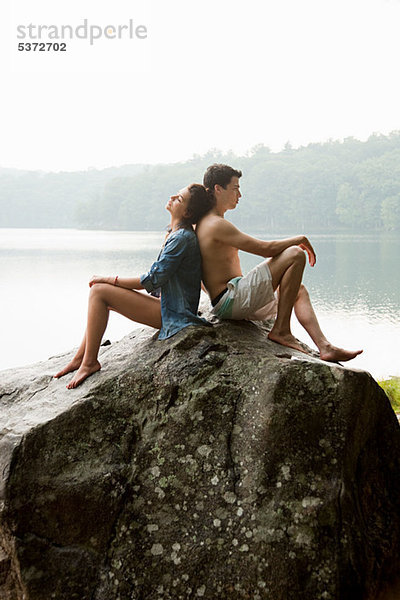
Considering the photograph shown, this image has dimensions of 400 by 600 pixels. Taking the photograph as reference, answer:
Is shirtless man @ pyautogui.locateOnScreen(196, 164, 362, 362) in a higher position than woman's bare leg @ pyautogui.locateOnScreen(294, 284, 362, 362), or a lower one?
higher

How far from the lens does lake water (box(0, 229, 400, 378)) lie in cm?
1630

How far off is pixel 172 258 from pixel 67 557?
185 centimetres

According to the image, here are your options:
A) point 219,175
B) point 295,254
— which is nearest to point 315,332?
point 295,254

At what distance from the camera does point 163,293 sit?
3.91 m

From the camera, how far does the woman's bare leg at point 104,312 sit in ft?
12.5

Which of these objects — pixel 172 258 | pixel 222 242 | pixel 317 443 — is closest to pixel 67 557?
pixel 317 443

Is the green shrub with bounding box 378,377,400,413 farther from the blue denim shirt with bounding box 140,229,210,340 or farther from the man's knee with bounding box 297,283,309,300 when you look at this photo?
the blue denim shirt with bounding box 140,229,210,340

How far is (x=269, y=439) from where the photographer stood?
3250 mm

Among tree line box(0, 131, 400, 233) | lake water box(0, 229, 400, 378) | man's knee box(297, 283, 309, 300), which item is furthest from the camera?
tree line box(0, 131, 400, 233)

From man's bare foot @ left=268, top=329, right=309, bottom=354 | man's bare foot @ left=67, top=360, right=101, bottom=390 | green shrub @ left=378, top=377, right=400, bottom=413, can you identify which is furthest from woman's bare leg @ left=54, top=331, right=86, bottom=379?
green shrub @ left=378, top=377, right=400, bottom=413

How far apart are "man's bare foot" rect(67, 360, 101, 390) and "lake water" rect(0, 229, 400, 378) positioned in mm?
9138

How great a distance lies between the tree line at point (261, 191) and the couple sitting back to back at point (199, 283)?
919 inches

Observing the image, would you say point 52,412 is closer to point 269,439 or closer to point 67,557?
point 67,557

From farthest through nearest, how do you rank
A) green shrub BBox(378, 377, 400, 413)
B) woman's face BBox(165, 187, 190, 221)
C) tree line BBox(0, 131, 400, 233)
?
tree line BBox(0, 131, 400, 233), green shrub BBox(378, 377, 400, 413), woman's face BBox(165, 187, 190, 221)
